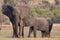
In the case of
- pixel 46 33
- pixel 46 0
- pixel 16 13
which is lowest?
pixel 46 0

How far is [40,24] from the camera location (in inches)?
845

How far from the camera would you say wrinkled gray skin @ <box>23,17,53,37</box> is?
20812 mm

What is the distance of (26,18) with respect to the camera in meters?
20.9

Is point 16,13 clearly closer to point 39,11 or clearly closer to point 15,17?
point 15,17

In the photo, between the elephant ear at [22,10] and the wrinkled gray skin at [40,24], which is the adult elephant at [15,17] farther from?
the wrinkled gray skin at [40,24]

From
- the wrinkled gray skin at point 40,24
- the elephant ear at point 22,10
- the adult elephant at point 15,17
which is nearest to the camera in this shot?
the adult elephant at point 15,17

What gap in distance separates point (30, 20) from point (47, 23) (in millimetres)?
1178

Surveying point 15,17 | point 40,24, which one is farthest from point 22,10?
point 40,24

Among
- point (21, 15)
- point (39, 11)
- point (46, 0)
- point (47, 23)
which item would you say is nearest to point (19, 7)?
point (21, 15)

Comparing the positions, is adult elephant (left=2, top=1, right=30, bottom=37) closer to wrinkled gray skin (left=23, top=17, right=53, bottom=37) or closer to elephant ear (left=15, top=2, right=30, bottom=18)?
elephant ear (left=15, top=2, right=30, bottom=18)

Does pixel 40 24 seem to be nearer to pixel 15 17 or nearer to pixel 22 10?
pixel 22 10

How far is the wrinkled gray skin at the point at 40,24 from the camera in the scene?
2081cm

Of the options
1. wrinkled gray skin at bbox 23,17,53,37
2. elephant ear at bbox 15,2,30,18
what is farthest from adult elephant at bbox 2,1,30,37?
wrinkled gray skin at bbox 23,17,53,37

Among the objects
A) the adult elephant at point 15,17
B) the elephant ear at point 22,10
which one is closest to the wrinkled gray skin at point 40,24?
the elephant ear at point 22,10
